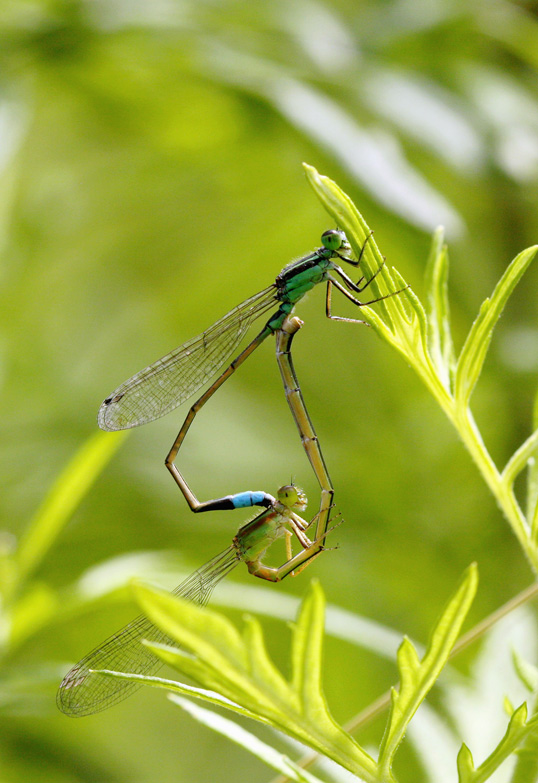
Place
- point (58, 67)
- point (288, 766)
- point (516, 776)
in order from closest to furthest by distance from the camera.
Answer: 1. point (288, 766)
2. point (516, 776)
3. point (58, 67)

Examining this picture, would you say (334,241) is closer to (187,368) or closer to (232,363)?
(232,363)

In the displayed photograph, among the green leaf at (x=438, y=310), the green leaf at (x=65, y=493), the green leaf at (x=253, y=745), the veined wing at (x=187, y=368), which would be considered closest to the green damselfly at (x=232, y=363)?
the veined wing at (x=187, y=368)

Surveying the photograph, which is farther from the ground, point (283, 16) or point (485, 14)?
point (283, 16)

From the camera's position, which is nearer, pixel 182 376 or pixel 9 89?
pixel 182 376

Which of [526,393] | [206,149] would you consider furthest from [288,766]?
[206,149]

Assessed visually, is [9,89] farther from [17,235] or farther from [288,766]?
[288,766]

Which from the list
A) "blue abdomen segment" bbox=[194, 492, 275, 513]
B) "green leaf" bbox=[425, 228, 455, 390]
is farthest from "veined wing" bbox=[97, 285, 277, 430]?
"green leaf" bbox=[425, 228, 455, 390]

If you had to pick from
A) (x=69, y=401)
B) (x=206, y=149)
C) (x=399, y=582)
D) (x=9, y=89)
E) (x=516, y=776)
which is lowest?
(x=399, y=582)

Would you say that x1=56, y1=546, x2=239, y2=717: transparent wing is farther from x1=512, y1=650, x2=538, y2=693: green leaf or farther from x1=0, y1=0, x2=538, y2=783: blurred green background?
x1=512, y1=650, x2=538, y2=693: green leaf
